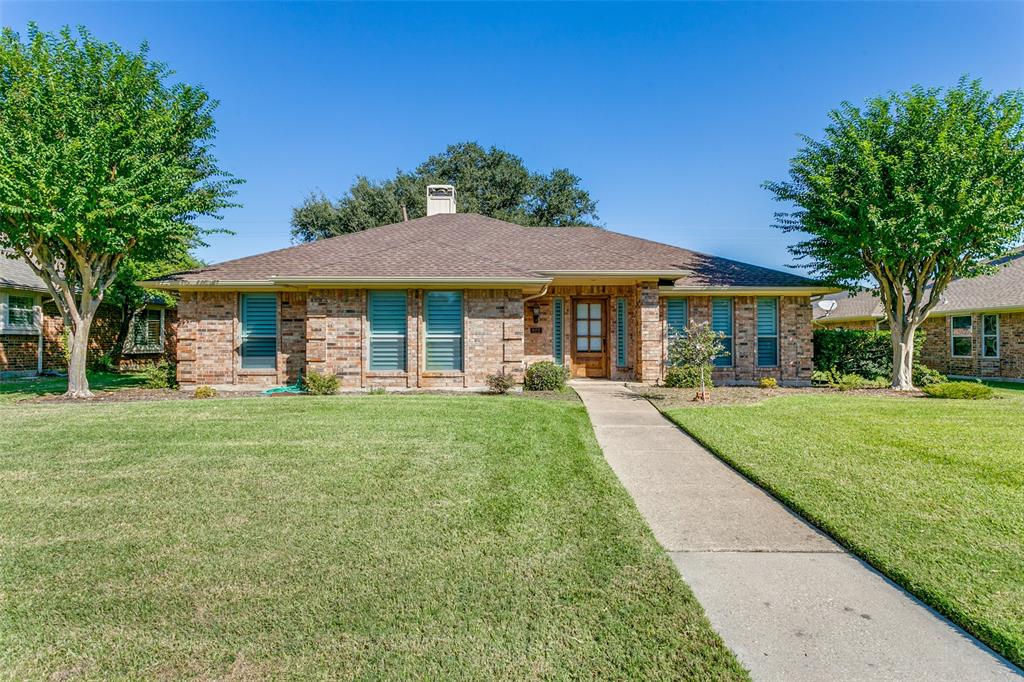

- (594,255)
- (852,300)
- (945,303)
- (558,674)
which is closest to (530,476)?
(558,674)

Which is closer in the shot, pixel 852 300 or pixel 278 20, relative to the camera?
pixel 278 20

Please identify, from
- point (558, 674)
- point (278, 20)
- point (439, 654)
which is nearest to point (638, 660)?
point (558, 674)

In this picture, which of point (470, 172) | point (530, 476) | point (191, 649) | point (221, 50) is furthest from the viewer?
point (470, 172)

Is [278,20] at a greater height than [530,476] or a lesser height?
greater

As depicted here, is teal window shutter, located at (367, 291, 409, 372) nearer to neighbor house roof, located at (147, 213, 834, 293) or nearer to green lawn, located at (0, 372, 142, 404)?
neighbor house roof, located at (147, 213, 834, 293)

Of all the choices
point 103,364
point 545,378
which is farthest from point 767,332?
point 103,364

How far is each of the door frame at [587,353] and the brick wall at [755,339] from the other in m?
1.56

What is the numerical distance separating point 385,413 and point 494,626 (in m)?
6.00

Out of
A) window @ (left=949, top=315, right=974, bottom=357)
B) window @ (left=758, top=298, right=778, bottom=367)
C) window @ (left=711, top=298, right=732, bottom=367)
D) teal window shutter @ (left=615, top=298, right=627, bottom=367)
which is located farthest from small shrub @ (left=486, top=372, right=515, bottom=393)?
window @ (left=949, top=315, right=974, bottom=357)

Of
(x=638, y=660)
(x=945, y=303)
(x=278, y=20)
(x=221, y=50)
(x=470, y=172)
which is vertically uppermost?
(x=470, y=172)

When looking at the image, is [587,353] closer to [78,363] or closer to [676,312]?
[676,312]

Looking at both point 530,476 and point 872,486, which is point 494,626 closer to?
point 530,476

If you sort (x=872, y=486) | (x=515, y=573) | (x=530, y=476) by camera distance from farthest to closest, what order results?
(x=530, y=476) < (x=872, y=486) < (x=515, y=573)

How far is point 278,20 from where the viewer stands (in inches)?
424
